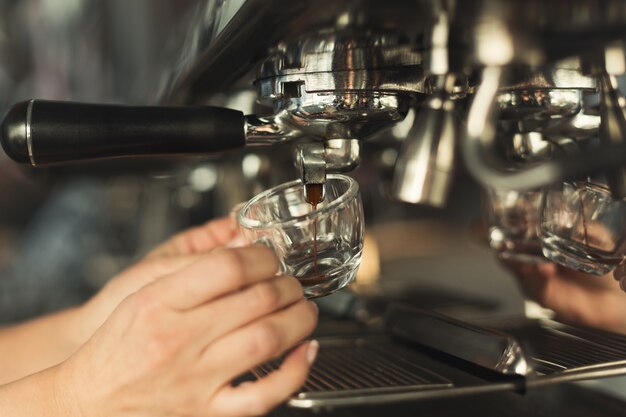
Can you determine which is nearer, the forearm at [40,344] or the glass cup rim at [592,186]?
the glass cup rim at [592,186]

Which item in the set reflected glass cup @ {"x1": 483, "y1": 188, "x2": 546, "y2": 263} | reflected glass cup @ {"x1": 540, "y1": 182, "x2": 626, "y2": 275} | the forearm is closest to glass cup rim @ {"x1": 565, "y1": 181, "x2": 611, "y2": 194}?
reflected glass cup @ {"x1": 540, "y1": 182, "x2": 626, "y2": 275}

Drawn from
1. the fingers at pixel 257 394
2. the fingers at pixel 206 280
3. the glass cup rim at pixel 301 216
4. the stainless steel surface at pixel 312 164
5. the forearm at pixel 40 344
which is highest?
the stainless steel surface at pixel 312 164

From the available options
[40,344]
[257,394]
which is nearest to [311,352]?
[257,394]

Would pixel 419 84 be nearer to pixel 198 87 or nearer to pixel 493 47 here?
pixel 493 47

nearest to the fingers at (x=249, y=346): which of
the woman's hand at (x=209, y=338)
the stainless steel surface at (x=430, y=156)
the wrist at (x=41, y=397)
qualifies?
the woman's hand at (x=209, y=338)

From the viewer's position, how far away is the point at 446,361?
0.58 meters

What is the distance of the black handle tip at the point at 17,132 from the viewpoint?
0.45 meters

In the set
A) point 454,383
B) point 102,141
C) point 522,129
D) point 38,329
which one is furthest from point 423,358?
point 38,329

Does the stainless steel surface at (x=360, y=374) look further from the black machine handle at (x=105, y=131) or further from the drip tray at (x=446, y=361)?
the black machine handle at (x=105, y=131)

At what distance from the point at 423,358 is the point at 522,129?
0.65 ft

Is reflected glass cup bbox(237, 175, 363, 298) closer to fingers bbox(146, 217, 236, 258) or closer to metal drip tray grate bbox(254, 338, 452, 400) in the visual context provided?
metal drip tray grate bbox(254, 338, 452, 400)

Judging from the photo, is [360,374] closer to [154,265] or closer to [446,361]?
[446,361]

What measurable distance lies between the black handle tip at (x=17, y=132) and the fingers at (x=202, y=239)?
325 millimetres

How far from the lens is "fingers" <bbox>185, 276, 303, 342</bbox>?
41 cm
